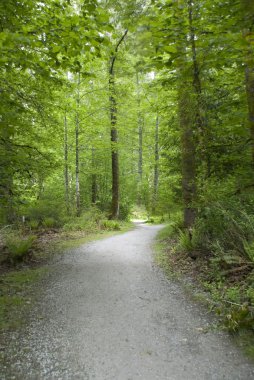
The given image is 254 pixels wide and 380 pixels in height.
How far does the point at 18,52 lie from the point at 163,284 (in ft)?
17.3

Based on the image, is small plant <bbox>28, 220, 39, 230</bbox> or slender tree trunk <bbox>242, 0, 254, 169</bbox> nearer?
slender tree trunk <bbox>242, 0, 254, 169</bbox>

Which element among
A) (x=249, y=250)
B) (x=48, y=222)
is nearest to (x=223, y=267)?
(x=249, y=250)

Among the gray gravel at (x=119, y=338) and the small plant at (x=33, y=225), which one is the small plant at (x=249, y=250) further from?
the small plant at (x=33, y=225)

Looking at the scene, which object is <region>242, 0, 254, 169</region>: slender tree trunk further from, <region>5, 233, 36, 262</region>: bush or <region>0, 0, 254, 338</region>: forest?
<region>5, 233, 36, 262</region>: bush

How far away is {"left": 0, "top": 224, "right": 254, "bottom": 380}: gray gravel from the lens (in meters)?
2.75

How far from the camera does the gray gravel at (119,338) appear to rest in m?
2.75

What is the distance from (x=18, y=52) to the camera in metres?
4.30

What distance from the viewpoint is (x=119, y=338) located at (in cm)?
336

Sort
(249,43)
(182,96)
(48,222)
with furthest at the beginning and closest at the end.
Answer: (48,222)
(182,96)
(249,43)

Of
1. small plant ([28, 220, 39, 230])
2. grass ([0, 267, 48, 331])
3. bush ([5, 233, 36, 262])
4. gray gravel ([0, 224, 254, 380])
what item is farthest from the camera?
small plant ([28, 220, 39, 230])

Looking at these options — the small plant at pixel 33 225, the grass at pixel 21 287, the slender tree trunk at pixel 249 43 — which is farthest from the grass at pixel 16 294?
the small plant at pixel 33 225

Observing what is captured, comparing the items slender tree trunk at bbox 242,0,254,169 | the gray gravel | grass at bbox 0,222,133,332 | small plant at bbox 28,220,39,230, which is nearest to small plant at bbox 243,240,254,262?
the gray gravel

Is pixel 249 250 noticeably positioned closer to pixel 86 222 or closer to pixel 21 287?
pixel 21 287

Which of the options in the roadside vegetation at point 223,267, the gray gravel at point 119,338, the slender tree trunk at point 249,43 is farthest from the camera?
the roadside vegetation at point 223,267
